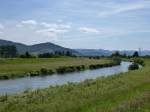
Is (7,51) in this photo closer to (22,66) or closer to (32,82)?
(22,66)

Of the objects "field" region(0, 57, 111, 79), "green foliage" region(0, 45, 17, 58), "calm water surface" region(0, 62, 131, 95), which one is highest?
"green foliage" region(0, 45, 17, 58)

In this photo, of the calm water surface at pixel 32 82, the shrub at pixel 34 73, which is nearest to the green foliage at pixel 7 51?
the shrub at pixel 34 73

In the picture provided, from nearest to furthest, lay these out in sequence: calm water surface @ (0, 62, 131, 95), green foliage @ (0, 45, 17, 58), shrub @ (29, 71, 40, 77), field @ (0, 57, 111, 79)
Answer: calm water surface @ (0, 62, 131, 95) → field @ (0, 57, 111, 79) → shrub @ (29, 71, 40, 77) → green foliage @ (0, 45, 17, 58)

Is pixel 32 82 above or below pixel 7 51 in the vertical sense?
below

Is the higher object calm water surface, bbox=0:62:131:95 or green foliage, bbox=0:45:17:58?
green foliage, bbox=0:45:17:58

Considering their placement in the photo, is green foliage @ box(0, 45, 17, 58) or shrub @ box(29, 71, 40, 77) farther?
green foliage @ box(0, 45, 17, 58)

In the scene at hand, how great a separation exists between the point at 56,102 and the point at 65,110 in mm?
2270

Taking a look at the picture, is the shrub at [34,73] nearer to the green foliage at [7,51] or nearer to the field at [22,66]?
the field at [22,66]

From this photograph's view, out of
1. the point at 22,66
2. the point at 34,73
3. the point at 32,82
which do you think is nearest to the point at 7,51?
the point at 22,66

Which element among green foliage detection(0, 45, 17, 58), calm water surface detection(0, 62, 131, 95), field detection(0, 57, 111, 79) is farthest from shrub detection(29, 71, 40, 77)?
green foliage detection(0, 45, 17, 58)

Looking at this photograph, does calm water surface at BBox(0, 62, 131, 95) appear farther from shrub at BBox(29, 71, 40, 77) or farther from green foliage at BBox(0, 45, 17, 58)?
green foliage at BBox(0, 45, 17, 58)

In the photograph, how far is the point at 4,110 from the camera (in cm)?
1591

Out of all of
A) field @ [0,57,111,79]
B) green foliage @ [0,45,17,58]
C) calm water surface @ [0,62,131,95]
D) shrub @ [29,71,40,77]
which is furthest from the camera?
green foliage @ [0,45,17,58]

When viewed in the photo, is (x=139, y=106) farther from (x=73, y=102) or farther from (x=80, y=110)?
(x=73, y=102)
